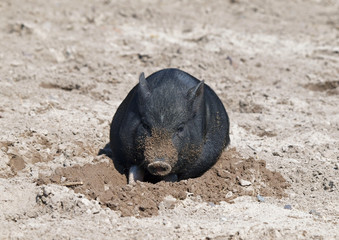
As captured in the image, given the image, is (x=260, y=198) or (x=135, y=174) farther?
(x=135, y=174)

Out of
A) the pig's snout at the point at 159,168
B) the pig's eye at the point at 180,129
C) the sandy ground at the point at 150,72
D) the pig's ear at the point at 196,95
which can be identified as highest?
the pig's ear at the point at 196,95

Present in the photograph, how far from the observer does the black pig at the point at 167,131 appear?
5422 mm

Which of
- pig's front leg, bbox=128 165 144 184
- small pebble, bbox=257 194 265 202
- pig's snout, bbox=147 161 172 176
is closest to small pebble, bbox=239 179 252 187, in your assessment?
small pebble, bbox=257 194 265 202

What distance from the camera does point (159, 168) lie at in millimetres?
5383

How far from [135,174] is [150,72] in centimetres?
329

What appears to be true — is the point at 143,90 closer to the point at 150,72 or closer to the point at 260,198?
the point at 260,198

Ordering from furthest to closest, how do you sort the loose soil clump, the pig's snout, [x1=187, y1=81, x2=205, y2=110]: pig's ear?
1. [x1=187, y1=81, x2=205, y2=110]: pig's ear
2. the pig's snout
3. the loose soil clump

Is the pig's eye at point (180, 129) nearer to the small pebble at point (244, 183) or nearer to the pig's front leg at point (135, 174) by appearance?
the pig's front leg at point (135, 174)

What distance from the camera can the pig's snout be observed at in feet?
17.5

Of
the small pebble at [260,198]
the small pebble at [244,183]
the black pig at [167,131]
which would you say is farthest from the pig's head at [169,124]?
the small pebble at [260,198]

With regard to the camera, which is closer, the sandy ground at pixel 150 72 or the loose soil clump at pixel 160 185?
the sandy ground at pixel 150 72

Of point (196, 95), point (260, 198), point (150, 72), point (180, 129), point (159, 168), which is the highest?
point (196, 95)

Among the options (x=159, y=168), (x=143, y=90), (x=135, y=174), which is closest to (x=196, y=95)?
(x=143, y=90)

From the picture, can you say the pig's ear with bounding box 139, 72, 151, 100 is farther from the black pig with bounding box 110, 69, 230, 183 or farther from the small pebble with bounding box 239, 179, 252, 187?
the small pebble with bounding box 239, 179, 252, 187
